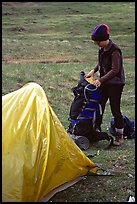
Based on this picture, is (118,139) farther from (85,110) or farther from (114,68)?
(114,68)

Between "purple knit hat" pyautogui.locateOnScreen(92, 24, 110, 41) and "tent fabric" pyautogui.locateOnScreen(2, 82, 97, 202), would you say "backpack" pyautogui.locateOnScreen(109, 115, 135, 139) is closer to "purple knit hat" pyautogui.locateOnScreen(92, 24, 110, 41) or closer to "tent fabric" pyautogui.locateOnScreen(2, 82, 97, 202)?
"purple knit hat" pyautogui.locateOnScreen(92, 24, 110, 41)

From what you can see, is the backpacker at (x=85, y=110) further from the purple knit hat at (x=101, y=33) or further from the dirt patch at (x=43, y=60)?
the dirt patch at (x=43, y=60)

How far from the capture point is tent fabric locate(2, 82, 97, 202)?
14.4 ft

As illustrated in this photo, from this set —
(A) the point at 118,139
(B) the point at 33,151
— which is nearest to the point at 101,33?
(A) the point at 118,139

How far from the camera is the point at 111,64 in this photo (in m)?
6.50

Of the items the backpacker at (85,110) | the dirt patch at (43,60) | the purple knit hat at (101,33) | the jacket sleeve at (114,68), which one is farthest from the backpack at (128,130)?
the dirt patch at (43,60)

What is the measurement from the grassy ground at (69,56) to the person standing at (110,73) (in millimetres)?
384

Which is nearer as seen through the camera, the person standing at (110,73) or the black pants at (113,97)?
the person standing at (110,73)

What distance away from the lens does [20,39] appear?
19141mm

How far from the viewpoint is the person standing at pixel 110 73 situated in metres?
6.38

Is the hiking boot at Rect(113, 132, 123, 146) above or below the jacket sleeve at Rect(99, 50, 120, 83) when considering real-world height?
below

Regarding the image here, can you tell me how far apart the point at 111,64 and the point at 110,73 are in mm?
176

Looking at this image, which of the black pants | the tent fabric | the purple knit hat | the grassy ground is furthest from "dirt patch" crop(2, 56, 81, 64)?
the tent fabric

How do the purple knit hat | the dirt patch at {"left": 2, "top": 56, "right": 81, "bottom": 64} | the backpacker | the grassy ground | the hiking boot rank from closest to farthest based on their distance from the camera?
the grassy ground, the purple knit hat, the backpacker, the hiking boot, the dirt patch at {"left": 2, "top": 56, "right": 81, "bottom": 64}
